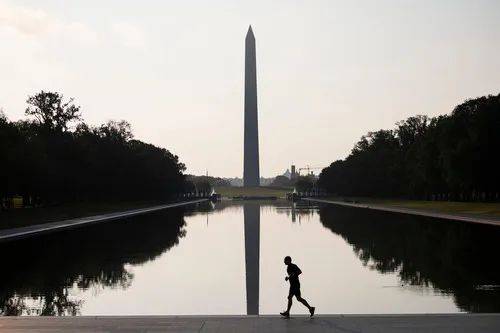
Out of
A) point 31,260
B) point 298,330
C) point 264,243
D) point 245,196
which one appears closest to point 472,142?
point 264,243

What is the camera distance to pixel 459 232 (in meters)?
29.9

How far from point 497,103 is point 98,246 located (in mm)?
49099

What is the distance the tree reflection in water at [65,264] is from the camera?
1290 centimetres

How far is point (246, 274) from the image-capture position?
16906 mm

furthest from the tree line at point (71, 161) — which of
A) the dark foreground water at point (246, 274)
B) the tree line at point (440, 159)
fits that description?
the tree line at point (440, 159)

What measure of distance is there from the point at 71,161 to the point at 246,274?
50425mm

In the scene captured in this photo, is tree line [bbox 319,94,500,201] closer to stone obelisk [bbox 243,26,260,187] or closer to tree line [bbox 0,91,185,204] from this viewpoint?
stone obelisk [bbox 243,26,260,187]

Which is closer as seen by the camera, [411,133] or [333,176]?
[411,133]

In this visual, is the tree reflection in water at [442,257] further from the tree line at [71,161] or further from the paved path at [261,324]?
the tree line at [71,161]

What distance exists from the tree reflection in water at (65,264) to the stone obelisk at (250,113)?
223 feet

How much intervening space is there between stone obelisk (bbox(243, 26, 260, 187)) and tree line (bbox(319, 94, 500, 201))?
20510 millimetres

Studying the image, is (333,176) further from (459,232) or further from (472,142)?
(459,232)

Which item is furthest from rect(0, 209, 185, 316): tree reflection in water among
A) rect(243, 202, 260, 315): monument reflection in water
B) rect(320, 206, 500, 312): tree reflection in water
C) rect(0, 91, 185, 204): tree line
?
rect(0, 91, 185, 204): tree line

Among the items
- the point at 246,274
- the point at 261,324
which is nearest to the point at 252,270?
the point at 246,274
